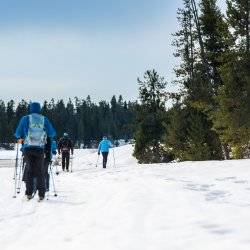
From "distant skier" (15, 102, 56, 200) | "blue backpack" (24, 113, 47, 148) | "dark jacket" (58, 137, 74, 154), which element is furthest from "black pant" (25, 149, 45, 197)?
"dark jacket" (58, 137, 74, 154)

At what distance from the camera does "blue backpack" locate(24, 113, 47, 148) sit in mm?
10312

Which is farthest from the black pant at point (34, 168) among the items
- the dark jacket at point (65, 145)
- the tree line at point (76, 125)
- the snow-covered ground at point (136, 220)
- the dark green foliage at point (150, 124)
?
the tree line at point (76, 125)

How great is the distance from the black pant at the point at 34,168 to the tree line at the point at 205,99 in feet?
59.0

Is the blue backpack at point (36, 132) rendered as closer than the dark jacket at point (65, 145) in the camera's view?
Yes

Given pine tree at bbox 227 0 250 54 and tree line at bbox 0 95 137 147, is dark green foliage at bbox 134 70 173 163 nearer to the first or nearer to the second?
pine tree at bbox 227 0 250 54

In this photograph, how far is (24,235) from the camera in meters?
6.27

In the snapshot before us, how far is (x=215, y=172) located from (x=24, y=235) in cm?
875

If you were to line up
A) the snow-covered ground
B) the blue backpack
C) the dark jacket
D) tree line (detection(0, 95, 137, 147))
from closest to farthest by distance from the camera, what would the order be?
the snow-covered ground
the blue backpack
the dark jacket
tree line (detection(0, 95, 137, 147))

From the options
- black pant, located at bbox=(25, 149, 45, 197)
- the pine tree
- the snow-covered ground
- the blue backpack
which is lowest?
the snow-covered ground

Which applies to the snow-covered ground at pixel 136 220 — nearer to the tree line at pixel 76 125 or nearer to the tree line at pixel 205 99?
the tree line at pixel 205 99

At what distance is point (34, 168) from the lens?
34.1ft

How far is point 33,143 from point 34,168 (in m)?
0.53

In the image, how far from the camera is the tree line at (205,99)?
90.5 ft

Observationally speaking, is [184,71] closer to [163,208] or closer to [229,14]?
[229,14]
